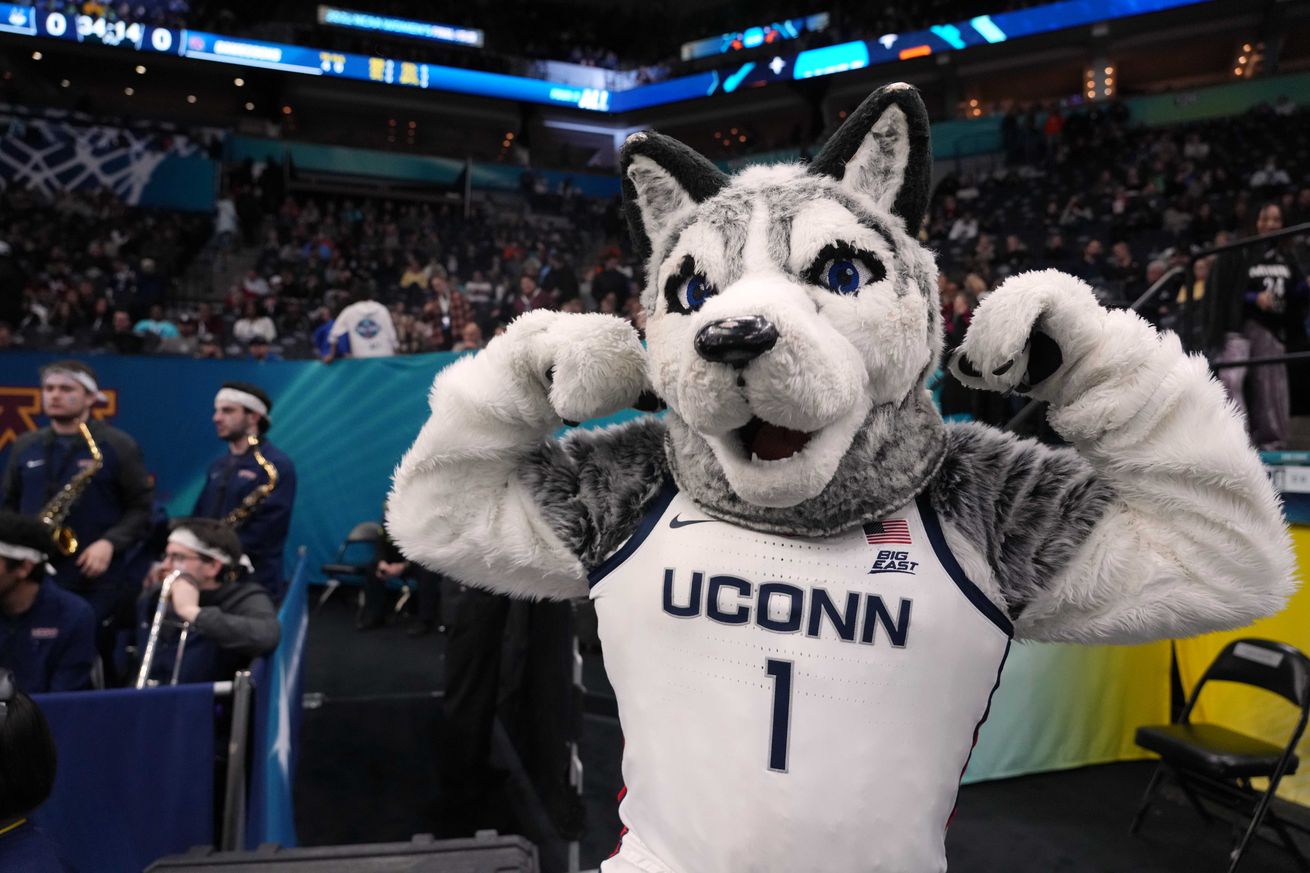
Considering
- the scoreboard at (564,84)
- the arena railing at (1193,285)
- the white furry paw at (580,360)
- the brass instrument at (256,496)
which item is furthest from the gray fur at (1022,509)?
the scoreboard at (564,84)

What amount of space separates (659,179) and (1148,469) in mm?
800

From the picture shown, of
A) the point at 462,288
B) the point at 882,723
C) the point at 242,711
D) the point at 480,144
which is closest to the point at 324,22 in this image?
the point at 480,144

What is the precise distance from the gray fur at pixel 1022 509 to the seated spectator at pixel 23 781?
5.77ft

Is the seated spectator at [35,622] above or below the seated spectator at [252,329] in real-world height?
below

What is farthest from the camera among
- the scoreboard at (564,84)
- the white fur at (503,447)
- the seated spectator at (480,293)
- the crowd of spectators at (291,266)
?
the scoreboard at (564,84)

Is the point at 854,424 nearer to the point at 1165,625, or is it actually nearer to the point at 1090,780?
the point at 1165,625

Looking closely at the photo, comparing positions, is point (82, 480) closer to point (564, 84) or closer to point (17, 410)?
point (17, 410)

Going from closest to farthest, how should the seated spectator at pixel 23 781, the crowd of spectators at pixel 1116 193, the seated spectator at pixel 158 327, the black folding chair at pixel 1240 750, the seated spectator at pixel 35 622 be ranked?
1. the seated spectator at pixel 23 781
2. the seated spectator at pixel 35 622
3. the black folding chair at pixel 1240 750
4. the seated spectator at pixel 158 327
5. the crowd of spectators at pixel 1116 193

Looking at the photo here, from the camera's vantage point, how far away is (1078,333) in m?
1.14

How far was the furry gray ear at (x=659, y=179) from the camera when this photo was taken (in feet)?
4.38

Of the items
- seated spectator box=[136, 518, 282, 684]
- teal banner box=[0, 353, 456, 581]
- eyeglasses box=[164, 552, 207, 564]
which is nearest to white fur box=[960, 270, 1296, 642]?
seated spectator box=[136, 518, 282, 684]

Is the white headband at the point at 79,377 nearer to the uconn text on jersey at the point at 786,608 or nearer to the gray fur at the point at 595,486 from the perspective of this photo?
the gray fur at the point at 595,486

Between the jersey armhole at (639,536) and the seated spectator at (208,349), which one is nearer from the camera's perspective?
the jersey armhole at (639,536)

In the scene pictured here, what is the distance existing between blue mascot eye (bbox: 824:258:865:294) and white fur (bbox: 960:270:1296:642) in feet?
0.55
